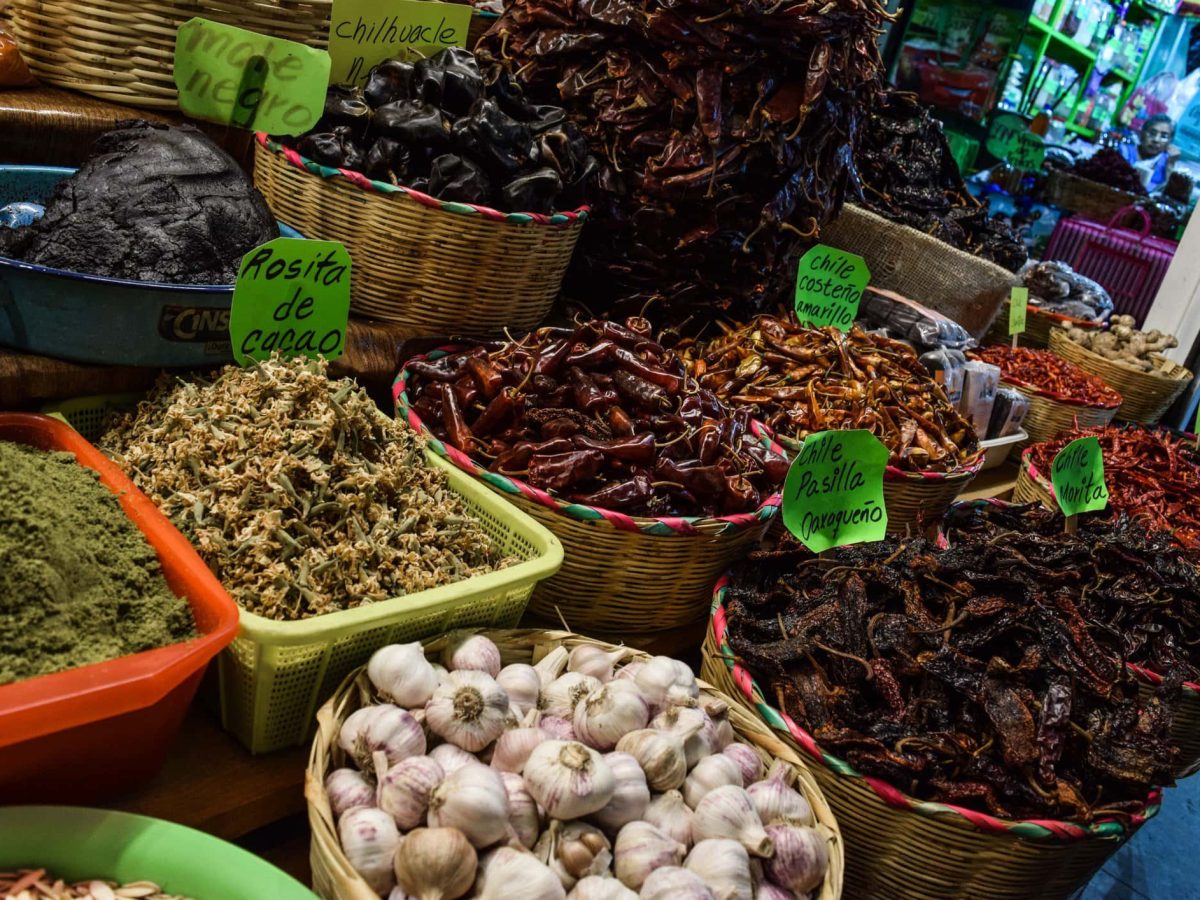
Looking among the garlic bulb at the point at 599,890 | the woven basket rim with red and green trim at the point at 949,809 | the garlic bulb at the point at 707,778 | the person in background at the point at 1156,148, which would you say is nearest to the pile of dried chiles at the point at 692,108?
the woven basket rim with red and green trim at the point at 949,809

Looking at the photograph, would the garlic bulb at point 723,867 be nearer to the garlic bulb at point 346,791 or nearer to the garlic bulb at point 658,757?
the garlic bulb at point 658,757

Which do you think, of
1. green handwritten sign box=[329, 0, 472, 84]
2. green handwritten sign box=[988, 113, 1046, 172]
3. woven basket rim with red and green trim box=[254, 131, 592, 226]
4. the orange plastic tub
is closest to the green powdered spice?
the orange plastic tub

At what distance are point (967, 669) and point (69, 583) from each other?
55.3 inches

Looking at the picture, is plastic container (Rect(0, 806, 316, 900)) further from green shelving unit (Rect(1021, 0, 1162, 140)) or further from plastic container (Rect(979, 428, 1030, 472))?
green shelving unit (Rect(1021, 0, 1162, 140))

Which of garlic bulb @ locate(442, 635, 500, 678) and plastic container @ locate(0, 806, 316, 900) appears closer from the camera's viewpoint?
plastic container @ locate(0, 806, 316, 900)

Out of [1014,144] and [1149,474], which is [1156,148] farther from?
[1149,474]

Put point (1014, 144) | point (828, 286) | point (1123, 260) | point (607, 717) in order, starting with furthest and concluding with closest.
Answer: point (1014, 144) < point (1123, 260) < point (828, 286) < point (607, 717)

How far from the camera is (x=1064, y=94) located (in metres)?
8.45

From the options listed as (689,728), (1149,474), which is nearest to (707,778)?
(689,728)

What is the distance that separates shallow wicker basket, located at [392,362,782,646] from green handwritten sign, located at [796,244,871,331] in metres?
1.23

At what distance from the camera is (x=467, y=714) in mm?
1209

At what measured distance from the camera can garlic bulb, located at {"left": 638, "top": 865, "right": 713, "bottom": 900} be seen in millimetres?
1070

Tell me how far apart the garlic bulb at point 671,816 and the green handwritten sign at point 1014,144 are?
23.9ft

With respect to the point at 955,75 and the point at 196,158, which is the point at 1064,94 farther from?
the point at 196,158
